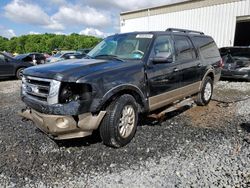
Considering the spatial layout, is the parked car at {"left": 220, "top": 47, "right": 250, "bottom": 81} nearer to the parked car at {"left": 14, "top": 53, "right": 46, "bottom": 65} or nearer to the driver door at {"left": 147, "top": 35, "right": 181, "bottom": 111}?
the driver door at {"left": 147, "top": 35, "right": 181, "bottom": 111}

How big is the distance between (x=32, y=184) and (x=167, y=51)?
135 inches

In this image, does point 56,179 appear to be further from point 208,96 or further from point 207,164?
point 208,96

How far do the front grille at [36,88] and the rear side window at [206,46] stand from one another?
396 centimetres

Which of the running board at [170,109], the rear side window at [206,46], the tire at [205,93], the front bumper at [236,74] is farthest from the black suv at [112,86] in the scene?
the front bumper at [236,74]

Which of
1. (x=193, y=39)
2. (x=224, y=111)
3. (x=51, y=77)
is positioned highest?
(x=193, y=39)

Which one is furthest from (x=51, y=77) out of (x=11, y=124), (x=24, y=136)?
(x=11, y=124)

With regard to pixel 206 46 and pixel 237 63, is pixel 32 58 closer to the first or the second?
pixel 237 63

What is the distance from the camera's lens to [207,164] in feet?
11.6

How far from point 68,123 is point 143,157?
1227 mm

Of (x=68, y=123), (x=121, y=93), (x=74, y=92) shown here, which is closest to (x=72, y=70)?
(x=74, y=92)

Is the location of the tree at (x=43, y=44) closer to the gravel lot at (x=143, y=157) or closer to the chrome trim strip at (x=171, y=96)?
the chrome trim strip at (x=171, y=96)

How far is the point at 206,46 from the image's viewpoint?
6.73 meters

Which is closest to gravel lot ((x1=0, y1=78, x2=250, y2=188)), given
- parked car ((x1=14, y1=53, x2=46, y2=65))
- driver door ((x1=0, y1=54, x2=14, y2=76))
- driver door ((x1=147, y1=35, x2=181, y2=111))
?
driver door ((x1=147, y1=35, x2=181, y2=111))

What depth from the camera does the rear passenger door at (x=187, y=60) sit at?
17.7 feet
